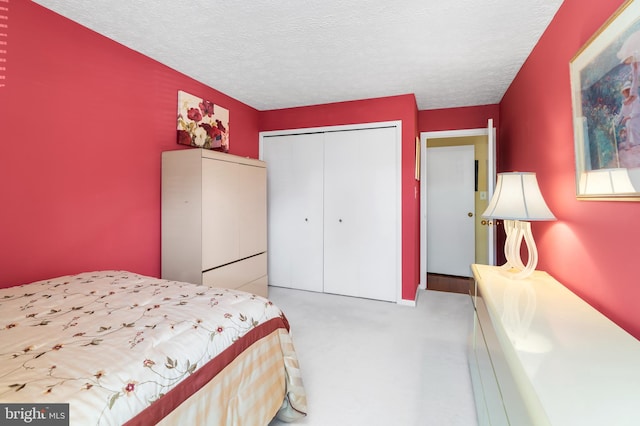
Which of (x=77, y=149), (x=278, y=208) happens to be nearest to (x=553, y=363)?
(x=77, y=149)

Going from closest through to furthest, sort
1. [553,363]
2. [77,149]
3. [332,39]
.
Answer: [553,363] → [77,149] → [332,39]

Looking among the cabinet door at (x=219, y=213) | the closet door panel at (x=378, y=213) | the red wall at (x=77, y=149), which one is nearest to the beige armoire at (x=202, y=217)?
the cabinet door at (x=219, y=213)

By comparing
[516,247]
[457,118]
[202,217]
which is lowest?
[516,247]

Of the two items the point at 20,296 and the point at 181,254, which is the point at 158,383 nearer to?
the point at 20,296

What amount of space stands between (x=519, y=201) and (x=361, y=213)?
2.03 metres

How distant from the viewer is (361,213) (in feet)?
12.0

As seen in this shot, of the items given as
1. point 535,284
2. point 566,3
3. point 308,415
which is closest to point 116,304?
point 308,415

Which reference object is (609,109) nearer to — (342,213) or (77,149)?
(342,213)

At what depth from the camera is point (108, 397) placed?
83cm

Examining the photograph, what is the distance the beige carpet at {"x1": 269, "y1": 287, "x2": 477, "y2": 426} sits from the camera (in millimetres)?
1707

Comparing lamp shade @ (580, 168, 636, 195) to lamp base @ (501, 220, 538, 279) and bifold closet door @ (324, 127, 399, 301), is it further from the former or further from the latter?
bifold closet door @ (324, 127, 399, 301)

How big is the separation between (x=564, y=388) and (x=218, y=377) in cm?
116

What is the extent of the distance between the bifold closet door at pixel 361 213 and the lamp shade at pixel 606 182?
81.4 inches

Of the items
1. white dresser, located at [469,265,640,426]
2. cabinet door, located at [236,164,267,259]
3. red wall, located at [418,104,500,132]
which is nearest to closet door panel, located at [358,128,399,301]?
red wall, located at [418,104,500,132]
